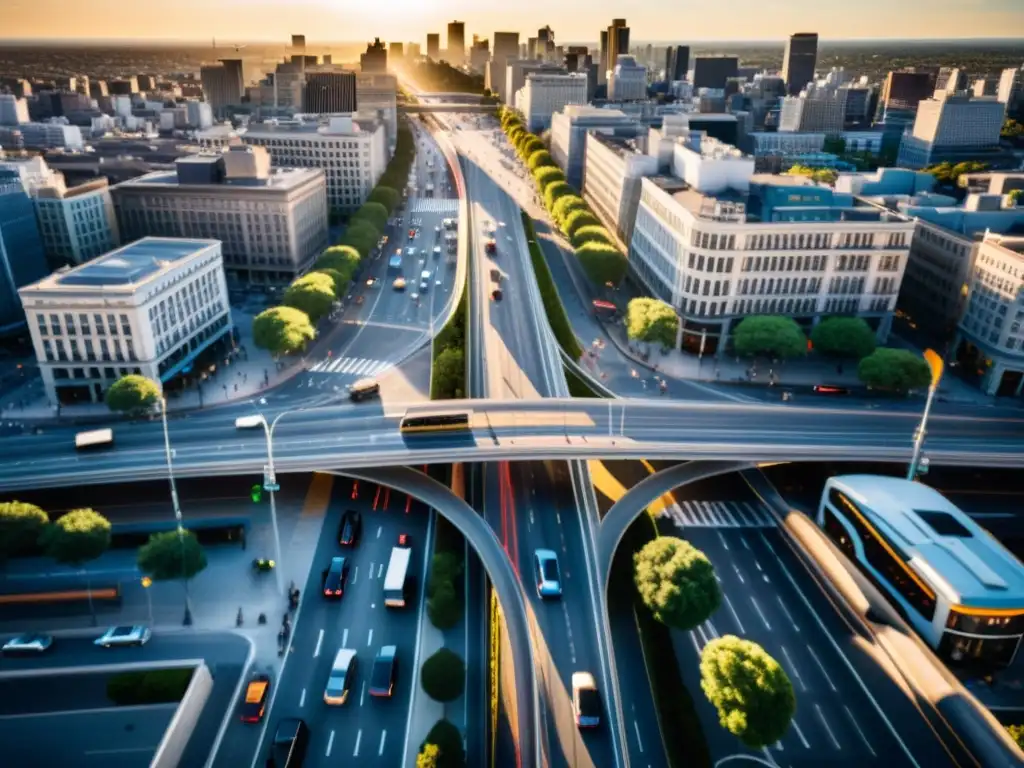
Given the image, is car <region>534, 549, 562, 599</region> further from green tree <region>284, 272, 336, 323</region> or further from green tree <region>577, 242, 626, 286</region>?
green tree <region>577, 242, 626, 286</region>

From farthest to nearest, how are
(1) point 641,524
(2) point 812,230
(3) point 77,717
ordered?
(2) point 812,230 → (1) point 641,524 → (3) point 77,717

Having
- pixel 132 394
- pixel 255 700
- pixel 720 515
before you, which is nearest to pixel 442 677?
pixel 255 700

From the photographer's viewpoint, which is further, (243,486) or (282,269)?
(282,269)

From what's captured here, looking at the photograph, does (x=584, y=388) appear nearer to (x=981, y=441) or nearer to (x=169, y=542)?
(x=981, y=441)

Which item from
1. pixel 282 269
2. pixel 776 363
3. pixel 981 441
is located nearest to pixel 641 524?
pixel 981 441

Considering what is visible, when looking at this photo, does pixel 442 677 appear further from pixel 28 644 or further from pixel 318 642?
pixel 28 644

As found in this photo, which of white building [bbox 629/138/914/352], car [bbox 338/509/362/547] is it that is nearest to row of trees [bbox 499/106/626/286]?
white building [bbox 629/138/914/352]
